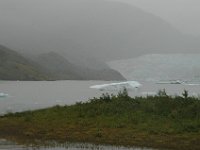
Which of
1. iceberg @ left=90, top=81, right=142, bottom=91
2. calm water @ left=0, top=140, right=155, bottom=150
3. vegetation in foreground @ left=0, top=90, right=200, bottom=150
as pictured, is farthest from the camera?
iceberg @ left=90, top=81, right=142, bottom=91

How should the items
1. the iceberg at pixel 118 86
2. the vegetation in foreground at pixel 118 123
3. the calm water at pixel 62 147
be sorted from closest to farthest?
the calm water at pixel 62 147 < the vegetation in foreground at pixel 118 123 < the iceberg at pixel 118 86

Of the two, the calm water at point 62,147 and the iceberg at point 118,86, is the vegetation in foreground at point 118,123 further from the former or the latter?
the iceberg at point 118,86

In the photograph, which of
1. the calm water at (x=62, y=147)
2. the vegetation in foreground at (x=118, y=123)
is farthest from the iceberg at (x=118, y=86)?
the calm water at (x=62, y=147)

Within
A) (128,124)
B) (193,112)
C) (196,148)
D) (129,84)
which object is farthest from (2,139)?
(129,84)

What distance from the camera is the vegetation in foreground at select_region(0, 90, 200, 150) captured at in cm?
2259

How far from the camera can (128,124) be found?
87.6 ft

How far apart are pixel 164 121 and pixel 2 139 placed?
10.5 metres

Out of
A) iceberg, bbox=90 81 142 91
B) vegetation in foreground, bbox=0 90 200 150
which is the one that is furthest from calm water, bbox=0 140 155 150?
iceberg, bbox=90 81 142 91

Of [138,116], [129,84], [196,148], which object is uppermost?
[129,84]

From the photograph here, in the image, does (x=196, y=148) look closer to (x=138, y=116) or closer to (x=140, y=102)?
(x=138, y=116)

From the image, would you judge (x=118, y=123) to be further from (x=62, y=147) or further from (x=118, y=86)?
(x=118, y=86)

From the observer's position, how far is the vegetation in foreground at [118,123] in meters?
22.6

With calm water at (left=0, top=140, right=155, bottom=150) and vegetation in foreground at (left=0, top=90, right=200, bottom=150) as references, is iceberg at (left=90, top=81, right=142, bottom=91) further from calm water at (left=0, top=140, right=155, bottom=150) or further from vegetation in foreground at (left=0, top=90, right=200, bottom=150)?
calm water at (left=0, top=140, right=155, bottom=150)

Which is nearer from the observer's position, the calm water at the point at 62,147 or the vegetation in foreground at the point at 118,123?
the calm water at the point at 62,147
